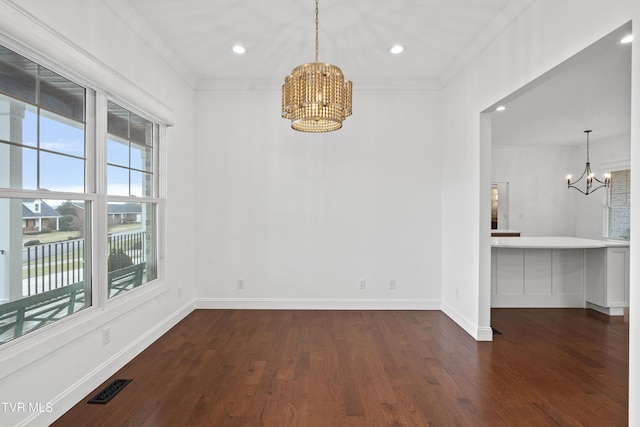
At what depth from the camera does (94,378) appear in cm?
254

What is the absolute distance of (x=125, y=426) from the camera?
6.95ft

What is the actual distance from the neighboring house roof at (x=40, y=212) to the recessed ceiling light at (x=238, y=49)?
2.35 m

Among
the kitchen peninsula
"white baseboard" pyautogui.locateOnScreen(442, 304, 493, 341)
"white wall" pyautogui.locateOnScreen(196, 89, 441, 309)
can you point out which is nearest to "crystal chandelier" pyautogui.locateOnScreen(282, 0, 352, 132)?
"white wall" pyautogui.locateOnScreen(196, 89, 441, 309)

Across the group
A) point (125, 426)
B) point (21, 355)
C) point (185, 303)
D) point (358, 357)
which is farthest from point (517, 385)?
point (185, 303)

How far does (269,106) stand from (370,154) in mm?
1496

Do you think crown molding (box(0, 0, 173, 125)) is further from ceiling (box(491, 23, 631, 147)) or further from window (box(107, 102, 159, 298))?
ceiling (box(491, 23, 631, 147))

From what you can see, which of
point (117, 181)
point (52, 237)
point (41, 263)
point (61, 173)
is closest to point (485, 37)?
point (117, 181)

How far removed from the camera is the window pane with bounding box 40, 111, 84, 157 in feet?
7.20

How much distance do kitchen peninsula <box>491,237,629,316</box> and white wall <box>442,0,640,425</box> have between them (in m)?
0.75

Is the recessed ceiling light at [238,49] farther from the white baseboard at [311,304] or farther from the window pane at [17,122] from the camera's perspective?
the white baseboard at [311,304]

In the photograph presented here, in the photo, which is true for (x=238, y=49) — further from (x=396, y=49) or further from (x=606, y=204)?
(x=606, y=204)

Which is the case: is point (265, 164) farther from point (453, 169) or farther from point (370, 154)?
point (453, 169)

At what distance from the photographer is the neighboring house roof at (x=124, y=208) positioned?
288 centimetres

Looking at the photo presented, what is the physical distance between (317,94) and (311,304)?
3.05 metres
